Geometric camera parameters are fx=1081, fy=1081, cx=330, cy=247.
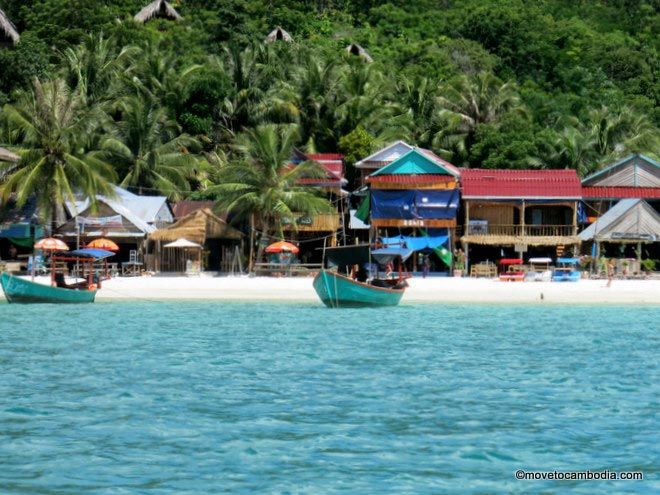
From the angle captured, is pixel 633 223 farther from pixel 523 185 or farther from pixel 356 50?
pixel 356 50

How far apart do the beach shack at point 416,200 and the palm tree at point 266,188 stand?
2.51m

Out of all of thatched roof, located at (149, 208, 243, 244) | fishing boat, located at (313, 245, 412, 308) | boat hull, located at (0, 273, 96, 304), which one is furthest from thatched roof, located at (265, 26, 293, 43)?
boat hull, located at (0, 273, 96, 304)

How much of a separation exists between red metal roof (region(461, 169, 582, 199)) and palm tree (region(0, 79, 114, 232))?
15.8 meters

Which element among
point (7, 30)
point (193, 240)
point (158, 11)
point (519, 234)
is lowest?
point (193, 240)

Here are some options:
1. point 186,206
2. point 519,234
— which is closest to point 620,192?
point 519,234

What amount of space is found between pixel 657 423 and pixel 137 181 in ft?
126

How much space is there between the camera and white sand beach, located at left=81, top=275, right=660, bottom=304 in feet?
123

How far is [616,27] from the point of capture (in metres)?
95.6

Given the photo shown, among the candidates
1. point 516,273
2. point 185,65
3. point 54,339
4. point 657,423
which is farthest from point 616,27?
point 657,423

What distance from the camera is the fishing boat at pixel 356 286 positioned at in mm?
33656

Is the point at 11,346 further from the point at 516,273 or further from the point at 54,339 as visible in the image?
the point at 516,273

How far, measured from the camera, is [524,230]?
47938 mm

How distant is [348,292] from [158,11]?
48894 mm

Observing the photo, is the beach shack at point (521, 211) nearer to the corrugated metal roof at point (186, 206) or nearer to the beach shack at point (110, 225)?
the corrugated metal roof at point (186, 206)
